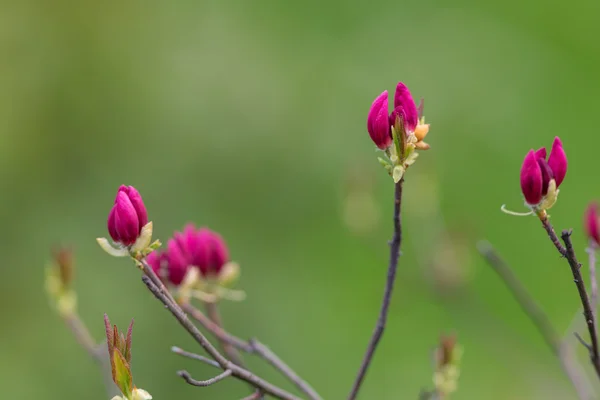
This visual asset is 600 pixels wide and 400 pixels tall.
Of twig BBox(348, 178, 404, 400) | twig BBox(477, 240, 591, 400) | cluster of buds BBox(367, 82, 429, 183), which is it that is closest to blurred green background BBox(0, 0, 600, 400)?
twig BBox(477, 240, 591, 400)

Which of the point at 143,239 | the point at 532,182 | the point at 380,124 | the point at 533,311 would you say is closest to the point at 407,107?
the point at 380,124

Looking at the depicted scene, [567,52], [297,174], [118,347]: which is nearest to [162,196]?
[297,174]

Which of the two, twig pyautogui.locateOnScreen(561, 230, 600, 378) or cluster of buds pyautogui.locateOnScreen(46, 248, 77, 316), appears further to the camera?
cluster of buds pyautogui.locateOnScreen(46, 248, 77, 316)

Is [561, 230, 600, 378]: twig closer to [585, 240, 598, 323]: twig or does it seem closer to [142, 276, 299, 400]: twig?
[585, 240, 598, 323]: twig

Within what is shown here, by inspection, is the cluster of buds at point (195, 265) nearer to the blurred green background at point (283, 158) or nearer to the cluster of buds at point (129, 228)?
the cluster of buds at point (129, 228)

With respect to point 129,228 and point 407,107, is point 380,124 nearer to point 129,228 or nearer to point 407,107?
point 407,107

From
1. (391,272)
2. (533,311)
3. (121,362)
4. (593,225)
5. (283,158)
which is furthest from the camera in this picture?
(283,158)
